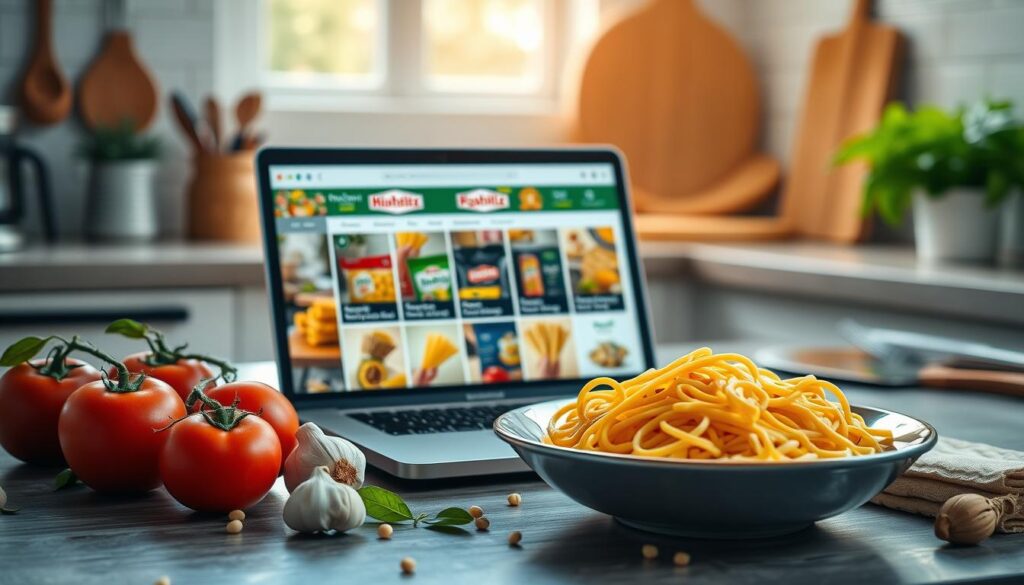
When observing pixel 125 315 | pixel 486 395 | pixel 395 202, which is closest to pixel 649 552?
pixel 486 395

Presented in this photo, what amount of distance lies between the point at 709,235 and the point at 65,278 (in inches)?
55.3

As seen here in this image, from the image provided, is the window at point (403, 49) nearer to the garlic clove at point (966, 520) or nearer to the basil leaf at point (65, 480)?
the basil leaf at point (65, 480)

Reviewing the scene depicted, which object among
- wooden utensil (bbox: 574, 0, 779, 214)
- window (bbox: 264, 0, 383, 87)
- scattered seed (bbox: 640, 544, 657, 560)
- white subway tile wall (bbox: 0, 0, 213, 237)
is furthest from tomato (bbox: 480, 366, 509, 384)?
window (bbox: 264, 0, 383, 87)

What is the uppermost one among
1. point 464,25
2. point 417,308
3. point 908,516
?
point 464,25

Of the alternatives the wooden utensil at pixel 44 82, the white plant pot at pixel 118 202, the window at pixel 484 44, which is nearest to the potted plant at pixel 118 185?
the white plant pot at pixel 118 202

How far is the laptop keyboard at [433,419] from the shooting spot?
1087 millimetres

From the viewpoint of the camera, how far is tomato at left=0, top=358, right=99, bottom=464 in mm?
956

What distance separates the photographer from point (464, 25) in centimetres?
331

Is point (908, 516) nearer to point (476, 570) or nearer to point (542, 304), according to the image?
point (476, 570)

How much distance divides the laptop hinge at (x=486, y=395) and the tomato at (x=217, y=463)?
17.8 inches

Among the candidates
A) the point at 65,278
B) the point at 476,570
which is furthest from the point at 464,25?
the point at 476,570

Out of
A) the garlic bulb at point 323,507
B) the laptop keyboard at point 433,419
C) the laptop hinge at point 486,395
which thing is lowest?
the laptop hinge at point 486,395

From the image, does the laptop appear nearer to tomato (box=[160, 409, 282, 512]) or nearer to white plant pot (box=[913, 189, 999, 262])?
tomato (box=[160, 409, 282, 512])

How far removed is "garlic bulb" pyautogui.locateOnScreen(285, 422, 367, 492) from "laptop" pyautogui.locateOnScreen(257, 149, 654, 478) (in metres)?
0.26
